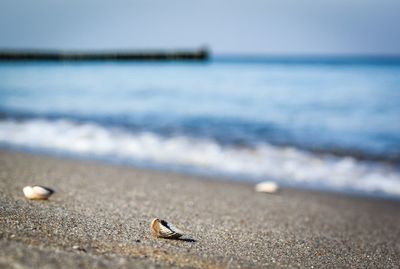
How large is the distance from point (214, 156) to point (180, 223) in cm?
410

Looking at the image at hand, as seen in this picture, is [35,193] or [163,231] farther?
[35,193]

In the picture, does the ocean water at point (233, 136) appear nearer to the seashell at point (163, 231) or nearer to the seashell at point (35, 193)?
the seashell at point (35, 193)

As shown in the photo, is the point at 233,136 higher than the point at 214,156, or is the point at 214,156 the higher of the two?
the point at 233,136

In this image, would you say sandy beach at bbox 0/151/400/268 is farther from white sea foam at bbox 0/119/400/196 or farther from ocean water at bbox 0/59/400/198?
ocean water at bbox 0/59/400/198

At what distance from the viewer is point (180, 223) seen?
362 centimetres

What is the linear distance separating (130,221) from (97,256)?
43.4 inches

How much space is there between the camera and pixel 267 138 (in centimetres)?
941

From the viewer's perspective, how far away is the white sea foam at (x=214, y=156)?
6.54 meters

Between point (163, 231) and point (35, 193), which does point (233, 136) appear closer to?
point (35, 193)

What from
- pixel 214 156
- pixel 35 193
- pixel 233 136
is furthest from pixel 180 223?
pixel 233 136

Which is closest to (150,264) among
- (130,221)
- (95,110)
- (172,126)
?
(130,221)

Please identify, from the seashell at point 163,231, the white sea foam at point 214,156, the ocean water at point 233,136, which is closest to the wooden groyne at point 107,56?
the ocean water at point 233,136

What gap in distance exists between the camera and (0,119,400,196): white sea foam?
6543 millimetres

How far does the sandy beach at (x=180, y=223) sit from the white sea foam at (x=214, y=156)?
82 cm
